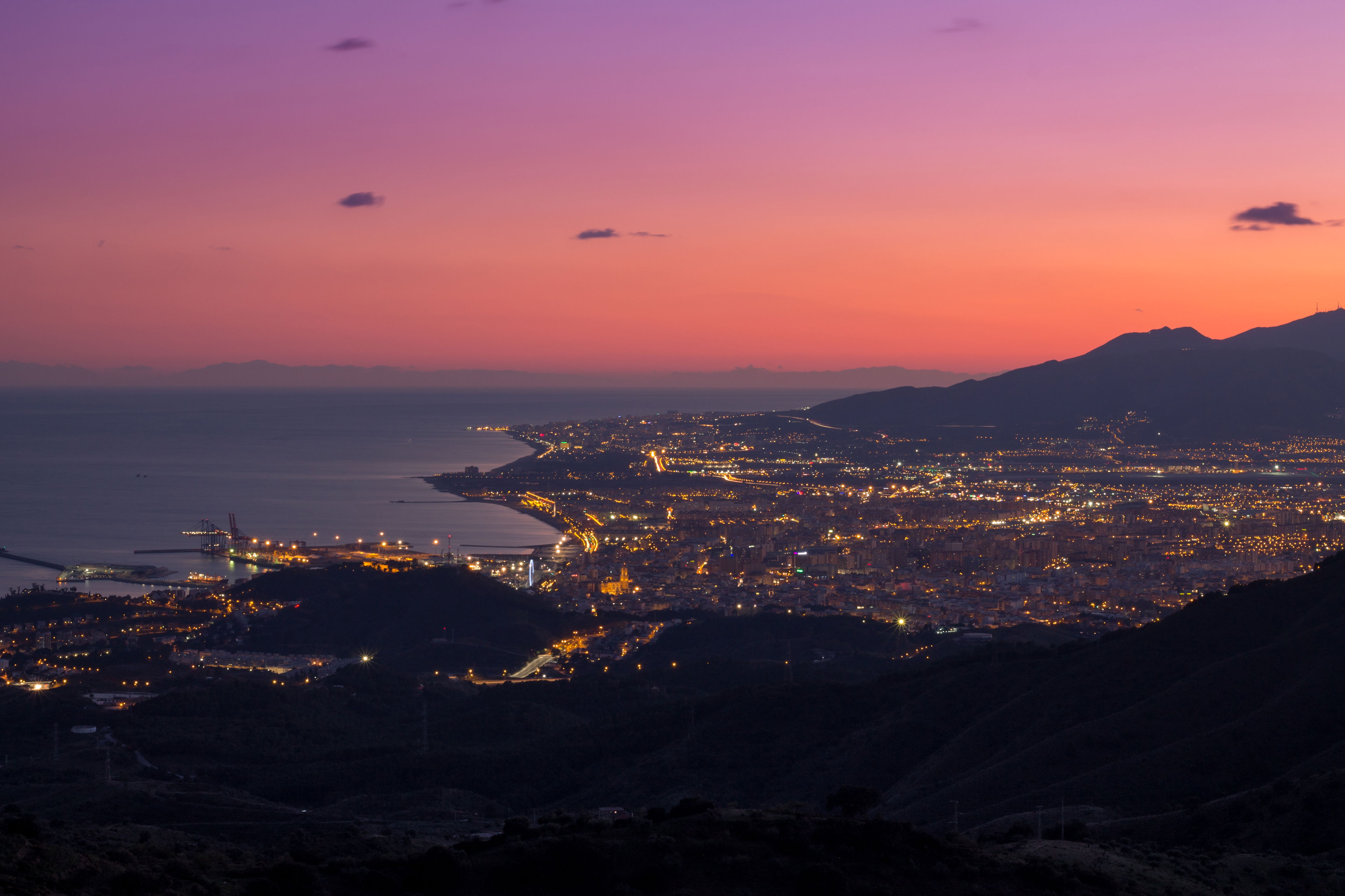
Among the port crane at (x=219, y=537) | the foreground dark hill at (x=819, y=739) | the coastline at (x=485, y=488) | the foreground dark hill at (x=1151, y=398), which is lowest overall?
the foreground dark hill at (x=819, y=739)

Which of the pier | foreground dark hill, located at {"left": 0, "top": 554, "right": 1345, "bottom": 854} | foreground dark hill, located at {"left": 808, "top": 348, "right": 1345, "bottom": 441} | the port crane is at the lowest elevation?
foreground dark hill, located at {"left": 0, "top": 554, "right": 1345, "bottom": 854}

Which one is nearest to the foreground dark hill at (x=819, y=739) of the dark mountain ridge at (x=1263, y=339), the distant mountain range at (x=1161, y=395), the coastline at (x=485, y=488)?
the coastline at (x=485, y=488)

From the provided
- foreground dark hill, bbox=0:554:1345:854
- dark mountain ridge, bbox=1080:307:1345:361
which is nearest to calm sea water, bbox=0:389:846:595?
foreground dark hill, bbox=0:554:1345:854

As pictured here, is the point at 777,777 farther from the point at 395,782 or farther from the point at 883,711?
the point at 395,782

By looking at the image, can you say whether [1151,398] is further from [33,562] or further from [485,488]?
[33,562]

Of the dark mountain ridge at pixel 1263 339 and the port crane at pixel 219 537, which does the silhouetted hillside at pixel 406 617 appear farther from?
the dark mountain ridge at pixel 1263 339

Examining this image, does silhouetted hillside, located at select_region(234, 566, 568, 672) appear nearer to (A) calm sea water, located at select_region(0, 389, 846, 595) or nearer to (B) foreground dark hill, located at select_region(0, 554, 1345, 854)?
(B) foreground dark hill, located at select_region(0, 554, 1345, 854)
